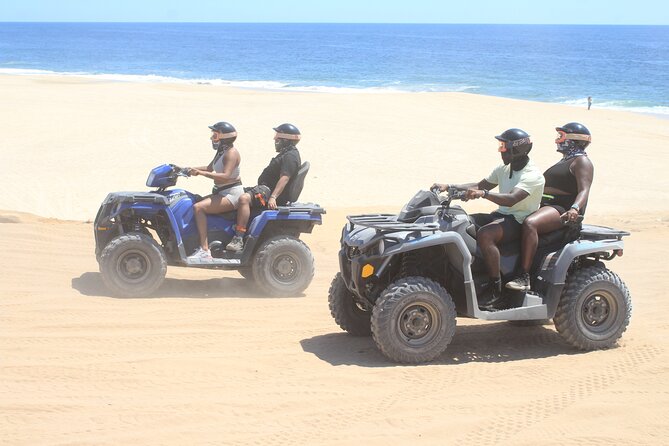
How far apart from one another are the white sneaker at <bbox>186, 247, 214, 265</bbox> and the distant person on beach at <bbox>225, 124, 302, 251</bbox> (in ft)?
0.75

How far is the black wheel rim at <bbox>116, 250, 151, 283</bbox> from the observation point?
9.80 metres

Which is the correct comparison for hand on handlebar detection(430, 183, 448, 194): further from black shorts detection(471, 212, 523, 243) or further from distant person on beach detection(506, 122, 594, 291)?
distant person on beach detection(506, 122, 594, 291)

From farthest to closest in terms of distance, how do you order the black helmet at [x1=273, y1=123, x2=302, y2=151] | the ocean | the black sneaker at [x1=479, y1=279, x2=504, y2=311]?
1. the ocean
2. the black helmet at [x1=273, y1=123, x2=302, y2=151]
3. the black sneaker at [x1=479, y1=279, x2=504, y2=311]

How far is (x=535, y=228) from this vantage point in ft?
25.1

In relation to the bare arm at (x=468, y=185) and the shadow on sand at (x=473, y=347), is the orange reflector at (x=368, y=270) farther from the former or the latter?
the bare arm at (x=468, y=185)

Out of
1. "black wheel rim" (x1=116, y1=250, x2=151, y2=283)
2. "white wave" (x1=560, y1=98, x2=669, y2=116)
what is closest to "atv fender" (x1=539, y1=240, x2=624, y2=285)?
"black wheel rim" (x1=116, y1=250, x2=151, y2=283)

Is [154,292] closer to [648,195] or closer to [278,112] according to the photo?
[648,195]

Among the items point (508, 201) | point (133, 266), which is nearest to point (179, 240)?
point (133, 266)

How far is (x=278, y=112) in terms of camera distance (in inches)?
1186

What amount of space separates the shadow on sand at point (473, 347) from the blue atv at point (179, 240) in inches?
76.1

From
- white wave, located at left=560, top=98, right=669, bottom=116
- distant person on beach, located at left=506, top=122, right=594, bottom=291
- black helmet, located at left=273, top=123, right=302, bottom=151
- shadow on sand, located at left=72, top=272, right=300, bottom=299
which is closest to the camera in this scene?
distant person on beach, located at left=506, top=122, right=594, bottom=291

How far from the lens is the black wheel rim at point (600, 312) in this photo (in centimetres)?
785

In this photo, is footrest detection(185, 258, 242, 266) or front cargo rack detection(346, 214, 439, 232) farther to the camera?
footrest detection(185, 258, 242, 266)

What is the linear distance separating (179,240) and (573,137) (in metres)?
4.23
